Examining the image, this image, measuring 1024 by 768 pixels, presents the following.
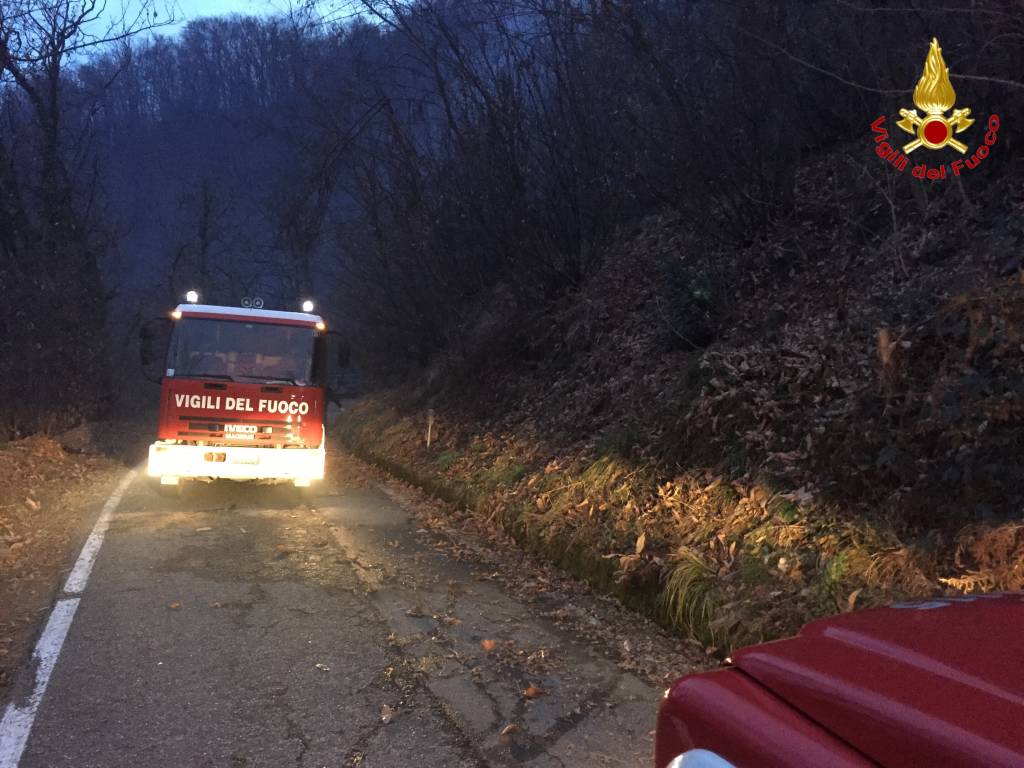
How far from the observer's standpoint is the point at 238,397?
34.2ft

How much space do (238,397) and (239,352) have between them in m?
0.68

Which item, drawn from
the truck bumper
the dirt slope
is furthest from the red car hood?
the truck bumper

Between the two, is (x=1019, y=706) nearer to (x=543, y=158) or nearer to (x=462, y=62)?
(x=543, y=158)

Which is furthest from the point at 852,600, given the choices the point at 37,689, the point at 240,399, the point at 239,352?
the point at 239,352

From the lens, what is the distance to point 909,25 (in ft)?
25.4

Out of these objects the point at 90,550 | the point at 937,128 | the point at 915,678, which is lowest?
the point at 90,550

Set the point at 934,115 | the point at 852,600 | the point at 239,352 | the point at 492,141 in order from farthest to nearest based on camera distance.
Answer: the point at 492,141 < the point at 239,352 < the point at 934,115 < the point at 852,600

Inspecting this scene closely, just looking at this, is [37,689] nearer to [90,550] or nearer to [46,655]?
[46,655]

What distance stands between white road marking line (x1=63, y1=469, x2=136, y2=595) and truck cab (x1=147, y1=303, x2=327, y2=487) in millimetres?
762

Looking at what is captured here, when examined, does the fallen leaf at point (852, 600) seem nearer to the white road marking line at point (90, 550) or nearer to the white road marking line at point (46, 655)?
the white road marking line at point (46, 655)

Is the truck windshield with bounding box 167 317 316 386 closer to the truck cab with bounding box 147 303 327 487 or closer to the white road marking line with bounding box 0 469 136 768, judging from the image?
the truck cab with bounding box 147 303 327 487

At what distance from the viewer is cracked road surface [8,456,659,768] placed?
3.96 metres

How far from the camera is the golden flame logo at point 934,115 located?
7289mm

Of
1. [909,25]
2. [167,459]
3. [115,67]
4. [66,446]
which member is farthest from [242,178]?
[909,25]
